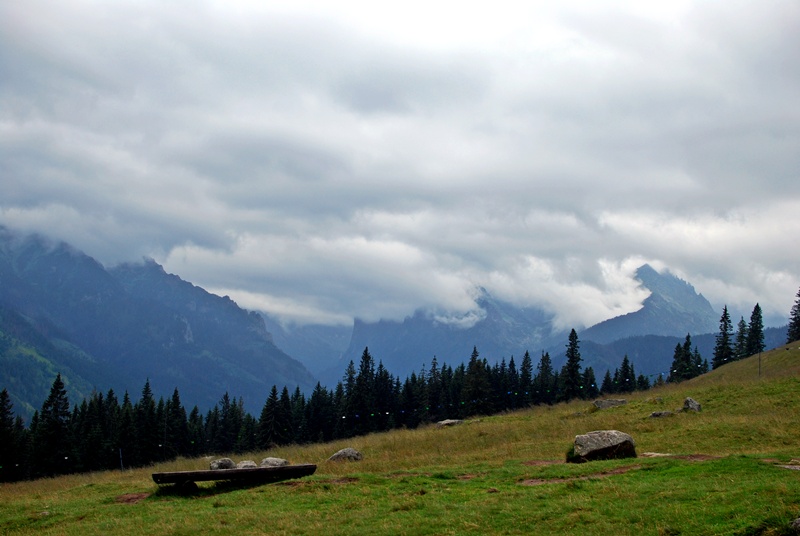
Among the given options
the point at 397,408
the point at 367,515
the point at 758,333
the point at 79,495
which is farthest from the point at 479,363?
the point at 367,515

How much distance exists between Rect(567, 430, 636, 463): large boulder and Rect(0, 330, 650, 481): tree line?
5965 centimetres

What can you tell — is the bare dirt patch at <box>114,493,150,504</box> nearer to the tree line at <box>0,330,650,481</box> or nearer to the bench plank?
the bench plank

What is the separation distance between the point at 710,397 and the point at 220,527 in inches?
1489

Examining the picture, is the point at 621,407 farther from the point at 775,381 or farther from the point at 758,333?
the point at 758,333

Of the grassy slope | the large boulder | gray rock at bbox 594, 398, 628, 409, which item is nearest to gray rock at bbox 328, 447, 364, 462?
the grassy slope

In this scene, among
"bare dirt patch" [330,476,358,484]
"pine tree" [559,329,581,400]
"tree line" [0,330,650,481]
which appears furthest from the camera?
"pine tree" [559,329,581,400]

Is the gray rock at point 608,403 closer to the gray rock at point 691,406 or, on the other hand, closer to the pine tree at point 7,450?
the gray rock at point 691,406

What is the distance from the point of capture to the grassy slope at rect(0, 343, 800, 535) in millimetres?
16219

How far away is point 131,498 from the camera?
26000 millimetres

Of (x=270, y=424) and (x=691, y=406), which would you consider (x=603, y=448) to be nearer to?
(x=691, y=406)

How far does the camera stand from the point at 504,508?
60.3ft

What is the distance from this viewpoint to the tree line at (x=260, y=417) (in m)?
83.7

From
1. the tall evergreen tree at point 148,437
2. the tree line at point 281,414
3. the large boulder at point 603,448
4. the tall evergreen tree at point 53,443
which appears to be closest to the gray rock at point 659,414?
the large boulder at point 603,448

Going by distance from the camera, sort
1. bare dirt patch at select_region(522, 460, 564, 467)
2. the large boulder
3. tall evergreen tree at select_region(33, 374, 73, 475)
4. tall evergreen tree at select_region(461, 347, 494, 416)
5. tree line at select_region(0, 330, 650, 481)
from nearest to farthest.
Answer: the large boulder < bare dirt patch at select_region(522, 460, 564, 467) < tall evergreen tree at select_region(33, 374, 73, 475) < tree line at select_region(0, 330, 650, 481) < tall evergreen tree at select_region(461, 347, 494, 416)
